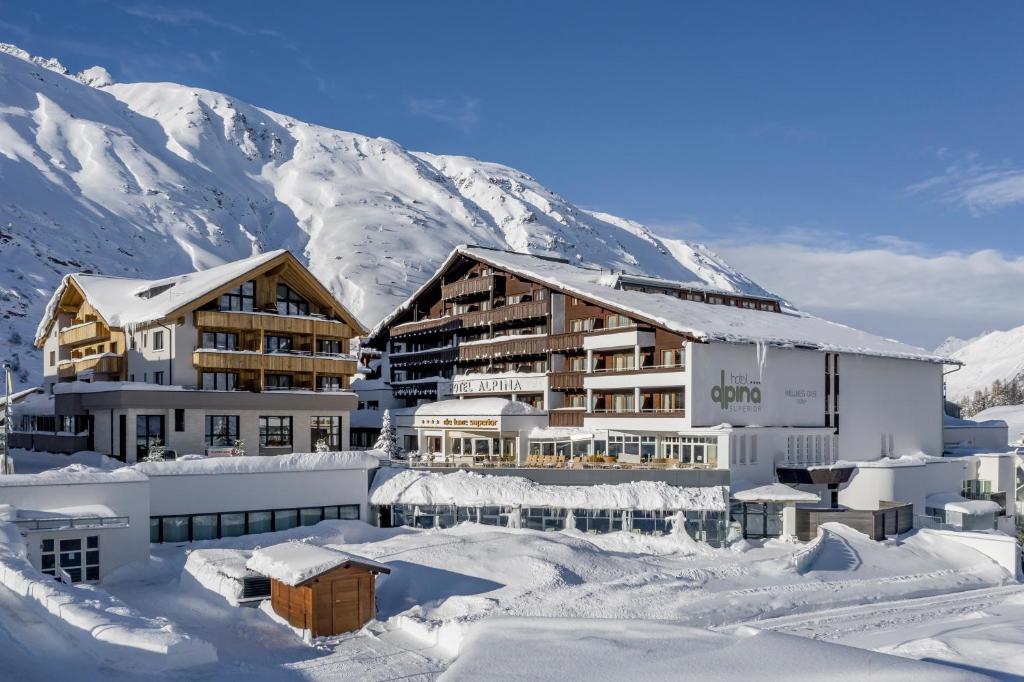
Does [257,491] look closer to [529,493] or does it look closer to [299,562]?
[529,493]

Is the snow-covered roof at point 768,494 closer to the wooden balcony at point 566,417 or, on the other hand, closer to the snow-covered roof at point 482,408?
the wooden balcony at point 566,417

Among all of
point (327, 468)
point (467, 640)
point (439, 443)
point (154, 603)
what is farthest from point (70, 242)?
point (467, 640)

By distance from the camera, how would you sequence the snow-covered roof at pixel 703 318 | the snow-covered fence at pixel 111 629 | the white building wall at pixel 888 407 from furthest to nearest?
the white building wall at pixel 888 407
the snow-covered roof at pixel 703 318
the snow-covered fence at pixel 111 629

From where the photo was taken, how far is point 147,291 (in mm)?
51625

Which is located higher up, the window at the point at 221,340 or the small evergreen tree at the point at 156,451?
the window at the point at 221,340

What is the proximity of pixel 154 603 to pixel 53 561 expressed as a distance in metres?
4.58

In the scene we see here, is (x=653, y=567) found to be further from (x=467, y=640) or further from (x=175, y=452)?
(x=175, y=452)

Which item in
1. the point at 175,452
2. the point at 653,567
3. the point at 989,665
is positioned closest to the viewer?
the point at 989,665

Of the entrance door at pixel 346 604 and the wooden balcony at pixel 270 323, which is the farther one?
the wooden balcony at pixel 270 323

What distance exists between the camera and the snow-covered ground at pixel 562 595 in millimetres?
22703

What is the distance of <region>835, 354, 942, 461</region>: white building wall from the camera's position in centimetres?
5253

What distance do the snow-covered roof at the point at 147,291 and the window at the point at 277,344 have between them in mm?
4102

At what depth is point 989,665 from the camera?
2055 centimetres

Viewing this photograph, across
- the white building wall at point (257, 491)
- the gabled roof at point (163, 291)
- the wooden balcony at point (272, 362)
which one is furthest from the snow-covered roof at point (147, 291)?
the white building wall at point (257, 491)
